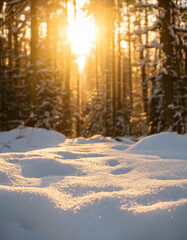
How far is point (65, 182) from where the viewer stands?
2043mm

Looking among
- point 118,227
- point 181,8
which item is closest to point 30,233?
point 118,227

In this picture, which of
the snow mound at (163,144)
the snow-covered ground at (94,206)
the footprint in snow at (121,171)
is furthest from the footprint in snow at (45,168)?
the snow mound at (163,144)

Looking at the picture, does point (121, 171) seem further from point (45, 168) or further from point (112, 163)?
point (45, 168)

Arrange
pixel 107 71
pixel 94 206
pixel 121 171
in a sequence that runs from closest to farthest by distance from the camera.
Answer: pixel 94 206
pixel 121 171
pixel 107 71

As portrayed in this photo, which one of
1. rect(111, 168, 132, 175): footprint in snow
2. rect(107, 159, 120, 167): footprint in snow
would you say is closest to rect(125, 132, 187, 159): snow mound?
rect(107, 159, 120, 167): footprint in snow

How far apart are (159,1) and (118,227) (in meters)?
9.11

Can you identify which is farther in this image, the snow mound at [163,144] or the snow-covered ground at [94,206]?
the snow mound at [163,144]

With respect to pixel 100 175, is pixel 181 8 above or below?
above

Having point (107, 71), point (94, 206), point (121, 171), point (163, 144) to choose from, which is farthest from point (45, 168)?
point (107, 71)

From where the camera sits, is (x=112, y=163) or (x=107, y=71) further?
(x=107, y=71)

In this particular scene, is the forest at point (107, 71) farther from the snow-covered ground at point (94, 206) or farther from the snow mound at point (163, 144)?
the snow-covered ground at point (94, 206)

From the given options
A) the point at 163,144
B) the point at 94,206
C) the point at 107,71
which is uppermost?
the point at 107,71

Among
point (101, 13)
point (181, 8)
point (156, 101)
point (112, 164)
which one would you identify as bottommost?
point (112, 164)

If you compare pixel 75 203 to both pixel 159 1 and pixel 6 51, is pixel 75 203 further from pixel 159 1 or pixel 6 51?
pixel 6 51
